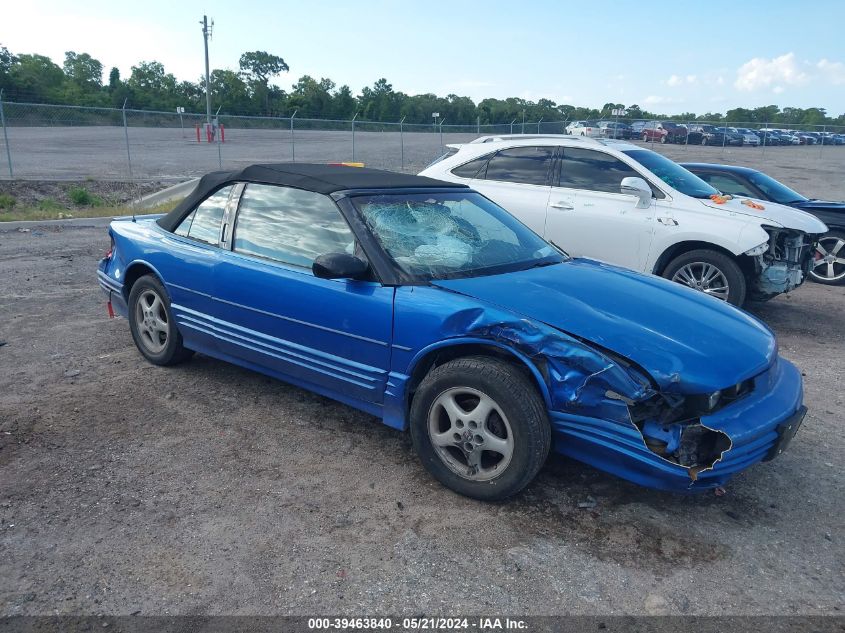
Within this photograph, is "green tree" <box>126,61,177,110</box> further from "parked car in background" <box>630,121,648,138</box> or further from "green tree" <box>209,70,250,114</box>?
"parked car in background" <box>630,121,648,138</box>

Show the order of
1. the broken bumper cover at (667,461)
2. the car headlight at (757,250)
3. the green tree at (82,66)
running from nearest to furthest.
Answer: the broken bumper cover at (667,461) → the car headlight at (757,250) → the green tree at (82,66)

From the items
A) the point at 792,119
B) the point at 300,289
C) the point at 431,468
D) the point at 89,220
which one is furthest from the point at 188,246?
the point at 792,119

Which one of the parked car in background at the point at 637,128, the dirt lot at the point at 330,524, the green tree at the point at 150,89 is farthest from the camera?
the green tree at the point at 150,89

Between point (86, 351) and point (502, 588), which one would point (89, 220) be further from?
point (502, 588)

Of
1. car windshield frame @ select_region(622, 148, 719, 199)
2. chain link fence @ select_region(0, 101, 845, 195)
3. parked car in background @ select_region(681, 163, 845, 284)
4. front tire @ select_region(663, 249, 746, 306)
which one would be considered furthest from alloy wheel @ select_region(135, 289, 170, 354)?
chain link fence @ select_region(0, 101, 845, 195)

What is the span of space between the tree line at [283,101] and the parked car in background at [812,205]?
51052 mm

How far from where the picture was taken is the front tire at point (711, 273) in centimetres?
657

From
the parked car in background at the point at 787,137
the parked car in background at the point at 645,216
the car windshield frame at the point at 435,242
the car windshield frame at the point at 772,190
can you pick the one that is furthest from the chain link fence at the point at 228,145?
the car windshield frame at the point at 435,242

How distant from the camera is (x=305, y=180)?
427cm

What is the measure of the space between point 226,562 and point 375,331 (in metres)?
1.32

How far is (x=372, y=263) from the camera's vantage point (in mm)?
3686

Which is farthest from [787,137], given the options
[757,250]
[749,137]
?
[757,250]

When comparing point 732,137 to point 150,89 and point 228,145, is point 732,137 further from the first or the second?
point 150,89

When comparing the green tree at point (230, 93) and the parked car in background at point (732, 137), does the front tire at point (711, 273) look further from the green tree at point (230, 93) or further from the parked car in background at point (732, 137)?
the green tree at point (230, 93)
